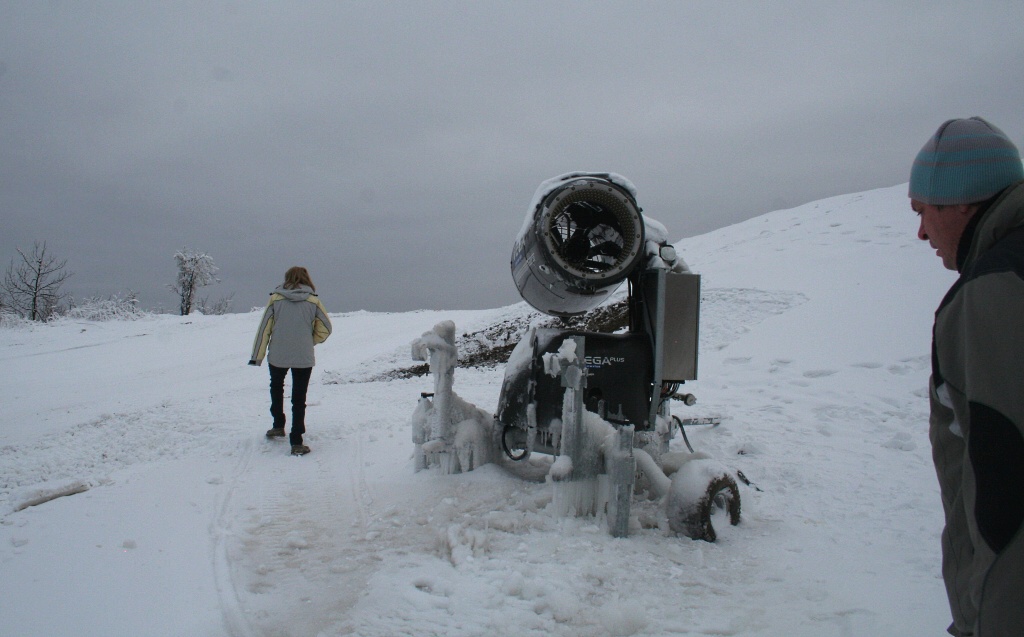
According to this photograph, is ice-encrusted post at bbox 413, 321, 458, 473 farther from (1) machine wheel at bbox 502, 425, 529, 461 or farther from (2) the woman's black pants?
(2) the woman's black pants

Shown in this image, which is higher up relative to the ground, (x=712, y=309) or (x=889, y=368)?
(x=712, y=309)

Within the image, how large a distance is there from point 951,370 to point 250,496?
14.2ft

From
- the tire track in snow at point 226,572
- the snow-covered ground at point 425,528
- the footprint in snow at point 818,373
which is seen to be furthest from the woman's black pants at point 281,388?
the footprint in snow at point 818,373

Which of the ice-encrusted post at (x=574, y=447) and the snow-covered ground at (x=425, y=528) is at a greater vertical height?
the ice-encrusted post at (x=574, y=447)

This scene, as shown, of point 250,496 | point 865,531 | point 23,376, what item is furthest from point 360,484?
point 23,376

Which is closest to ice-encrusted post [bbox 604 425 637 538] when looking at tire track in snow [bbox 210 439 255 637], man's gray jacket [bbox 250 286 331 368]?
tire track in snow [bbox 210 439 255 637]

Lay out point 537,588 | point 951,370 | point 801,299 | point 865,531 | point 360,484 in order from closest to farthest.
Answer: point 951,370 → point 537,588 → point 865,531 → point 360,484 → point 801,299

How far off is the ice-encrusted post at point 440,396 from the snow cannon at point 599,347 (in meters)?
0.44

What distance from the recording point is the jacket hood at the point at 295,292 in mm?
6035

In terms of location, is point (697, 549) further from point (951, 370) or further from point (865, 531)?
point (951, 370)

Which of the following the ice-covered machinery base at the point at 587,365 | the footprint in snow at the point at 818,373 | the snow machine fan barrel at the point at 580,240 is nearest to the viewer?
the ice-covered machinery base at the point at 587,365

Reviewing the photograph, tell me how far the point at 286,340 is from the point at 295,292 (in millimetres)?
546

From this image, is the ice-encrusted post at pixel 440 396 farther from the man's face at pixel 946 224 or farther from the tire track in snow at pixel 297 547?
the man's face at pixel 946 224

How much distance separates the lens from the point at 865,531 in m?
3.62
